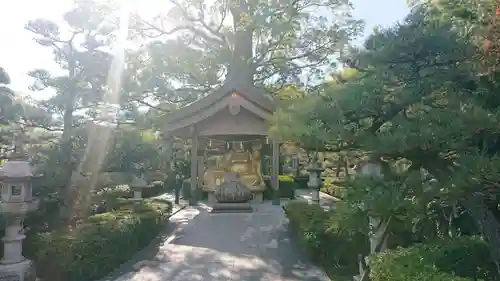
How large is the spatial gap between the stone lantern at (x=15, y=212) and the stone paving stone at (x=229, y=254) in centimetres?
137

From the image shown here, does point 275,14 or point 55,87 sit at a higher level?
point 275,14

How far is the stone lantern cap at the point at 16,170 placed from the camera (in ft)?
19.0

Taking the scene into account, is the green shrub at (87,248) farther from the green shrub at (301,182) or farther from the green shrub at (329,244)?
the green shrub at (301,182)

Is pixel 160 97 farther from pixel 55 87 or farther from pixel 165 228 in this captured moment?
pixel 165 228

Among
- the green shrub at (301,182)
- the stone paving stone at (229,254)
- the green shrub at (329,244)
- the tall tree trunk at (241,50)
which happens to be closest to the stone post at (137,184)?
the stone paving stone at (229,254)

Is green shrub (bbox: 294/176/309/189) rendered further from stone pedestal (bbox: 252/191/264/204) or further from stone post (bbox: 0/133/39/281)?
stone post (bbox: 0/133/39/281)

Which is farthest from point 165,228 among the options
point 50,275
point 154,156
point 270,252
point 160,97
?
point 160,97

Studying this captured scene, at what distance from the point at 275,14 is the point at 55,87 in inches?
365

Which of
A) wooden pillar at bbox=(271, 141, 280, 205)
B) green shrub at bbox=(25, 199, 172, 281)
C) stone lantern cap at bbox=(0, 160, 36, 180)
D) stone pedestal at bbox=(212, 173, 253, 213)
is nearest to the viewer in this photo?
green shrub at bbox=(25, 199, 172, 281)

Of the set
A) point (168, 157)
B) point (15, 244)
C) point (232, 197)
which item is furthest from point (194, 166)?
point (168, 157)

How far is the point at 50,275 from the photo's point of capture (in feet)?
18.5

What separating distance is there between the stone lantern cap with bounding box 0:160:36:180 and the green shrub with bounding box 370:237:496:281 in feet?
16.3

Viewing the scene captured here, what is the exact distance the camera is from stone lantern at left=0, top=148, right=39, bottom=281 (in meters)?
5.69

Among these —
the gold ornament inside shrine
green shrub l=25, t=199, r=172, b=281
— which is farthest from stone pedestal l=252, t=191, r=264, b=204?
green shrub l=25, t=199, r=172, b=281
